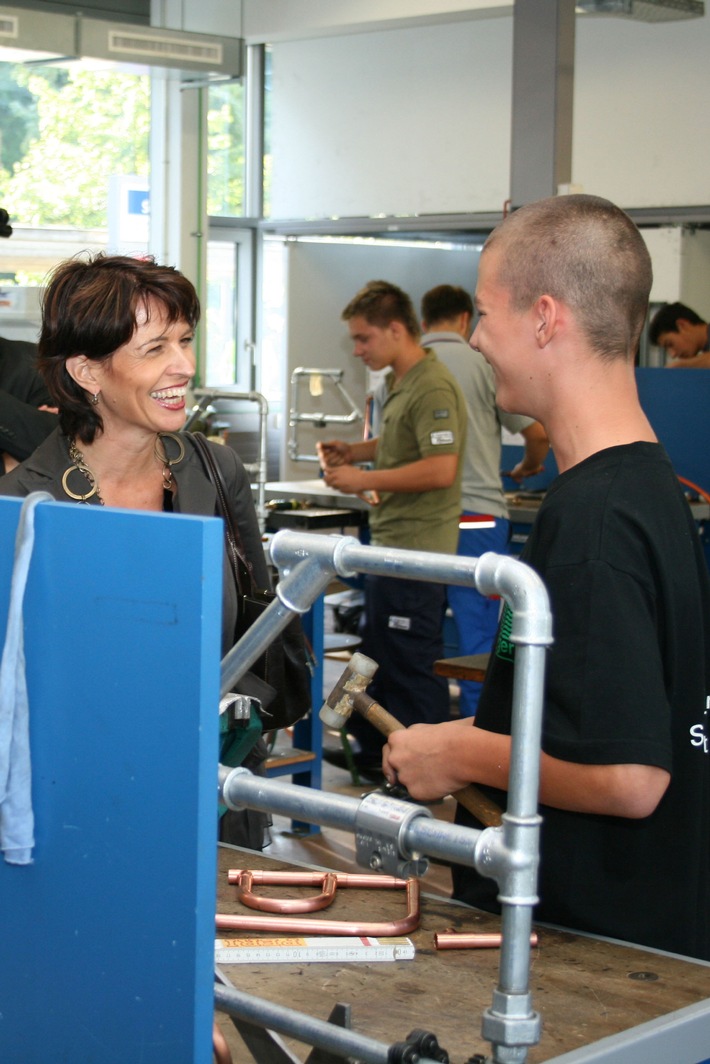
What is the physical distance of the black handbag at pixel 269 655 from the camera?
79.0 inches

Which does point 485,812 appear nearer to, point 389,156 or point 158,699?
point 158,699

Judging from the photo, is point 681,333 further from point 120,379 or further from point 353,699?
point 353,699

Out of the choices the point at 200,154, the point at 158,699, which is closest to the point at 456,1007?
the point at 158,699

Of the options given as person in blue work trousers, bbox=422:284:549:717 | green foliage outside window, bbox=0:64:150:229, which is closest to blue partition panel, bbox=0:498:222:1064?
person in blue work trousers, bbox=422:284:549:717

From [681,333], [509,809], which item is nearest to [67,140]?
[681,333]

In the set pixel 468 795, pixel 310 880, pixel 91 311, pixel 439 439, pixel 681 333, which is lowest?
pixel 310 880

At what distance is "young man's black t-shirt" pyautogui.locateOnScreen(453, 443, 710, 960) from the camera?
123 centimetres

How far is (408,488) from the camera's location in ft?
14.5

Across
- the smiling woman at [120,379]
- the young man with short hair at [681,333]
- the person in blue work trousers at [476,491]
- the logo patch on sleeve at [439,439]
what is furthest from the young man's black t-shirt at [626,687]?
the young man with short hair at [681,333]

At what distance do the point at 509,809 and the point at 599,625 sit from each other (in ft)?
1.09

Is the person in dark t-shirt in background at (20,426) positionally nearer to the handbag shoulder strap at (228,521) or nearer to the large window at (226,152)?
the handbag shoulder strap at (228,521)

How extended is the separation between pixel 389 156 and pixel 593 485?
7.71 meters

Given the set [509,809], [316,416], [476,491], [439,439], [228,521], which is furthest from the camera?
[316,416]

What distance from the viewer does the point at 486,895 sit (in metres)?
1.53
